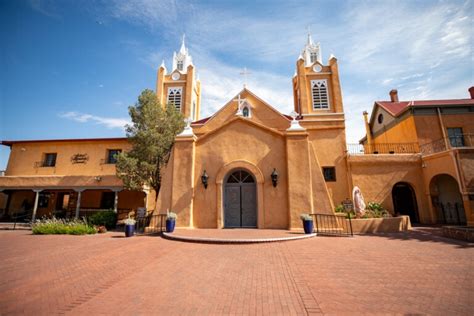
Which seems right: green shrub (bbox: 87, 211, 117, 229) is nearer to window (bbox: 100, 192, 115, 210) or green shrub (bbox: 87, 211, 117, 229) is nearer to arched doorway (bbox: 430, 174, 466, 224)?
window (bbox: 100, 192, 115, 210)

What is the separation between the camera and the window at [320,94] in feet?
72.1

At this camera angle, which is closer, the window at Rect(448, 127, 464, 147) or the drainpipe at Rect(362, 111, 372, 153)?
the window at Rect(448, 127, 464, 147)

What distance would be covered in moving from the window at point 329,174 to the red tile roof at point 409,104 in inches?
344

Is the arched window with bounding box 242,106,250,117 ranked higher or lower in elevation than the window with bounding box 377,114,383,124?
lower

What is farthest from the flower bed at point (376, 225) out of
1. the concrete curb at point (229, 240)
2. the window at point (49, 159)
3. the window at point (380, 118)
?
the window at point (49, 159)

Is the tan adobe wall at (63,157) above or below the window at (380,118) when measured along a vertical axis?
below

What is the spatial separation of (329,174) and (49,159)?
86.1ft

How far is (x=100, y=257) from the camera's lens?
7020mm

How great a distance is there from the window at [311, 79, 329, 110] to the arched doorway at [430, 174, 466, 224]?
10.9 meters

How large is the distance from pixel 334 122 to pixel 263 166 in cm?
1135

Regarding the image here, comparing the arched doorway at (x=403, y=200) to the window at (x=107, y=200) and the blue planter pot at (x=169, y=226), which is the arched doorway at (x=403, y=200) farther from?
the window at (x=107, y=200)

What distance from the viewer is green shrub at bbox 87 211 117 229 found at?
15123 millimetres

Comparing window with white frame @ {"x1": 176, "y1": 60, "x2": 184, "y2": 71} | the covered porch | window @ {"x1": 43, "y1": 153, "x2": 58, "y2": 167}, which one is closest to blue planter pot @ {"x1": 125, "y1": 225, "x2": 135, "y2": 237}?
the covered porch

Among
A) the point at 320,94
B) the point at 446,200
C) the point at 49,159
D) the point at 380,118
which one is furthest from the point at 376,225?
the point at 49,159
